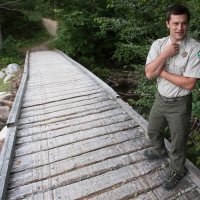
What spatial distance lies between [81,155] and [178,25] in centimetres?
209

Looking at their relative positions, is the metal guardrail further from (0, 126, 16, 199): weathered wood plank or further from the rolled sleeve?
the rolled sleeve

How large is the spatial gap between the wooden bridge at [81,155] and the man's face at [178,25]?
157 cm

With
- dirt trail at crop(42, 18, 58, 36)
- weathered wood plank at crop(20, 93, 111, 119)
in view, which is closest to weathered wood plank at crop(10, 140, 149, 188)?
weathered wood plank at crop(20, 93, 111, 119)

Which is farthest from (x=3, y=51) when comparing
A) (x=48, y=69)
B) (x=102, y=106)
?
Result: (x=102, y=106)

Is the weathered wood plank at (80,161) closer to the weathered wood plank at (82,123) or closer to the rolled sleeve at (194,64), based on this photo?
the weathered wood plank at (82,123)

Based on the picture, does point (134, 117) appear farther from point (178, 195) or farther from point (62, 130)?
point (178, 195)

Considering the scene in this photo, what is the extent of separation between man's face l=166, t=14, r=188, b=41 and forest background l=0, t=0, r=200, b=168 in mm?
1677

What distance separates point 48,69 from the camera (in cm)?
982

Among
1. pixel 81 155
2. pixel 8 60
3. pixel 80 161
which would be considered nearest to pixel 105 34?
pixel 8 60

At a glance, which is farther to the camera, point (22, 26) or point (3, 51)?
point (22, 26)

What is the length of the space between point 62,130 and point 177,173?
6.86 feet

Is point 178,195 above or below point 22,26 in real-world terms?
above

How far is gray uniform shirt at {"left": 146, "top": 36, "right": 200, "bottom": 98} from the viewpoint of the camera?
2658 millimetres

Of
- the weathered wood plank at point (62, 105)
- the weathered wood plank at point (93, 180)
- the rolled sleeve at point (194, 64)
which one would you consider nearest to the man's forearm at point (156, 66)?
the rolled sleeve at point (194, 64)
